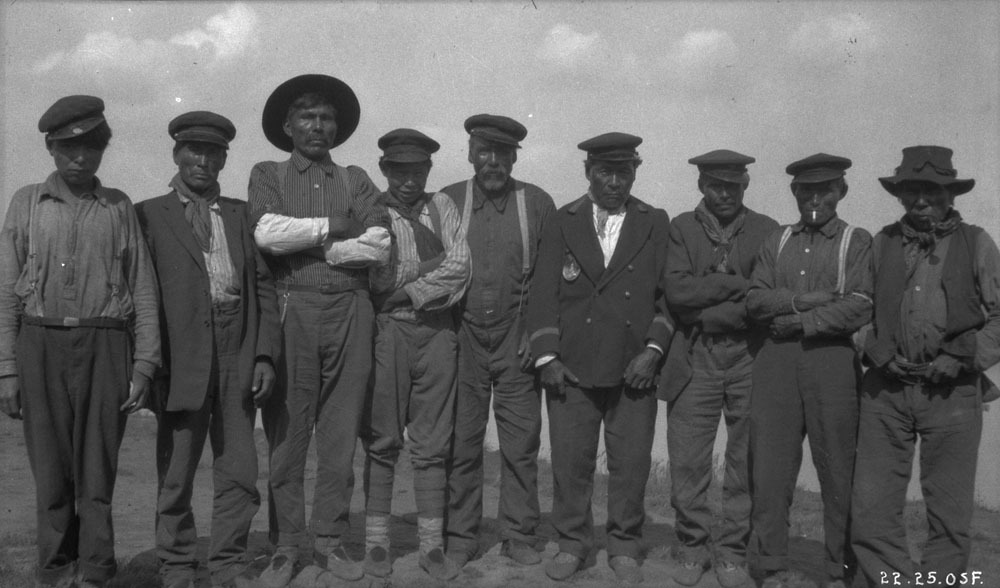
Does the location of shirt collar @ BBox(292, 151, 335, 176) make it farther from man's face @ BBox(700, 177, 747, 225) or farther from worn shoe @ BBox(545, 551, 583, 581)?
worn shoe @ BBox(545, 551, 583, 581)

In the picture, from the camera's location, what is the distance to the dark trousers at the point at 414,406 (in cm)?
606

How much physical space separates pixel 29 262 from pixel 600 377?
3320 mm

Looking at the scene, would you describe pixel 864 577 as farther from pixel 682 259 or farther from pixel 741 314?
pixel 682 259

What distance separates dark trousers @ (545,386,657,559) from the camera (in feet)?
20.1

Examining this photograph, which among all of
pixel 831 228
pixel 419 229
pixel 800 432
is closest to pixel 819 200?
pixel 831 228

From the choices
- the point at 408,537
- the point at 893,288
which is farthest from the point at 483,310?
the point at 893,288

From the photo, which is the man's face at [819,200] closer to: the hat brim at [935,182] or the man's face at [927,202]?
the hat brim at [935,182]

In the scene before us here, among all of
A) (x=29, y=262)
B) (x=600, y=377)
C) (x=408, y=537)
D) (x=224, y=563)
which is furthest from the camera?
(x=408, y=537)

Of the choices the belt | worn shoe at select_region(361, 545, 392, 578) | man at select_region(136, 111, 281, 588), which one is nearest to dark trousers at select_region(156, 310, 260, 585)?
man at select_region(136, 111, 281, 588)

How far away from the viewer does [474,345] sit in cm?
629

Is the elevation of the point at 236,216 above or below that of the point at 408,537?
above

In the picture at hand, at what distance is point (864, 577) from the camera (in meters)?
5.70

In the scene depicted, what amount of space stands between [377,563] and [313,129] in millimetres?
2694

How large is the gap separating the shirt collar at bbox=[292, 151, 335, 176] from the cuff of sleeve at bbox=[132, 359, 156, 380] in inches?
58.5
